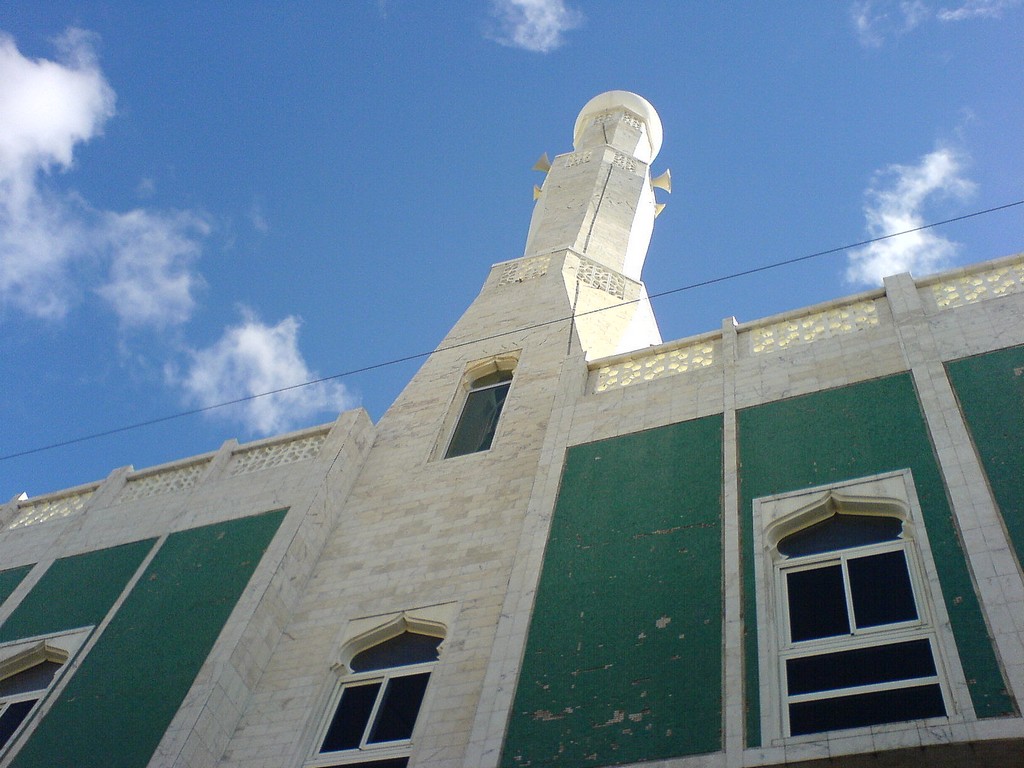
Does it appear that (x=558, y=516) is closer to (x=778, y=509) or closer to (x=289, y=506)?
(x=778, y=509)

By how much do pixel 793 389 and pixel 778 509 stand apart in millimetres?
1866

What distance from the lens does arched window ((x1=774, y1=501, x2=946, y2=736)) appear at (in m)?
7.43

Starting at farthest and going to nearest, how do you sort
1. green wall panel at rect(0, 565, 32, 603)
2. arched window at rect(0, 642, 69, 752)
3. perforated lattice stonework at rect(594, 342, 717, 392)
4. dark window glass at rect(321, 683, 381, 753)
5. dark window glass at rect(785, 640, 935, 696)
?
1. green wall panel at rect(0, 565, 32, 603)
2. perforated lattice stonework at rect(594, 342, 717, 392)
3. arched window at rect(0, 642, 69, 752)
4. dark window glass at rect(321, 683, 381, 753)
5. dark window glass at rect(785, 640, 935, 696)

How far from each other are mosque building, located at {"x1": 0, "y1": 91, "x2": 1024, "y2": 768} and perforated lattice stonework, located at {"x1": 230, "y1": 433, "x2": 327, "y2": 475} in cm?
4

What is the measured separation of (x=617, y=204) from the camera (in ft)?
67.5

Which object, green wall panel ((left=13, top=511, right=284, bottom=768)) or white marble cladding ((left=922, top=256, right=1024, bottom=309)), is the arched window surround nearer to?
green wall panel ((left=13, top=511, right=284, bottom=768))

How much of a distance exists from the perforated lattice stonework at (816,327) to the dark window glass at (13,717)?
836 centimetres

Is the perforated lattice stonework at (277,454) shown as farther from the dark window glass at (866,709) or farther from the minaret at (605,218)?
Answer: the dark window glass at (866,709)

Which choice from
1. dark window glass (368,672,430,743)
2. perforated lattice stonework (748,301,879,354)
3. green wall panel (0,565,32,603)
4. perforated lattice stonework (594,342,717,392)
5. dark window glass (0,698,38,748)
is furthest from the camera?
green wall panel (0,565,32,603)

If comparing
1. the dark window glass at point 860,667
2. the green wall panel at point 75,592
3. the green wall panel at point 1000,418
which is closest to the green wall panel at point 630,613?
the dark window glass at point 860,667

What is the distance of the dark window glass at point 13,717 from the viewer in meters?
11.1

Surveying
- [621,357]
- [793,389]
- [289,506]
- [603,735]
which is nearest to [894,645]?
[603,735]

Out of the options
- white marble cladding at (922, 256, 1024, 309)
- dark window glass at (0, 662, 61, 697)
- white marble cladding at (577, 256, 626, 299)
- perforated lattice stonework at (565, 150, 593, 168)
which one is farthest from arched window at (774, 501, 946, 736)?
perforated lattice stonework at (565, 150, 593, 168)

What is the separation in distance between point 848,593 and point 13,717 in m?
8.33
